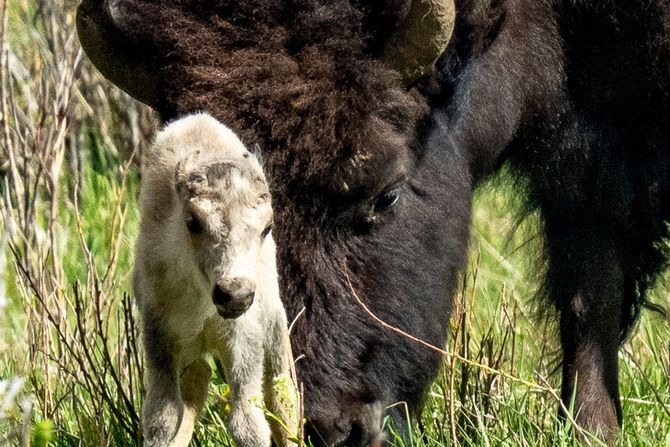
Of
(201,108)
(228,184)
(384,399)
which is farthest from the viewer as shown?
(384,399)

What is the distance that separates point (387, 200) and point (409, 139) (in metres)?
0.24

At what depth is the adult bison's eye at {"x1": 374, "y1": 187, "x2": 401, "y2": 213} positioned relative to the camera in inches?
172

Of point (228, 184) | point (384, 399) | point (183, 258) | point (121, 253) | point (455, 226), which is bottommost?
point (121, 253)

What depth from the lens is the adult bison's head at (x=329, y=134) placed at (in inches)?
158

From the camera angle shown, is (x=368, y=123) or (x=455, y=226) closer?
(x=368, y=123)

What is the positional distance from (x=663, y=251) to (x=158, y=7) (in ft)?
8.37

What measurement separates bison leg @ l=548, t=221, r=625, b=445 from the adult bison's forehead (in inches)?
55.1

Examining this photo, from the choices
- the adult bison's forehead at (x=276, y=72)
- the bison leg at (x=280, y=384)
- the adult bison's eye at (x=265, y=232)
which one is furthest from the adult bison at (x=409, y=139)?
the adult bison's eye at (x=265, y=232)

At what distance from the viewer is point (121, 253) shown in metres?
7.48

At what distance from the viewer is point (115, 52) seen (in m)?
4.23

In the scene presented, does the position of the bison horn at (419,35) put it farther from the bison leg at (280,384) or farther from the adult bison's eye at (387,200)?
the bison leg at (280,384)

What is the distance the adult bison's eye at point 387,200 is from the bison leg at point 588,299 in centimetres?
120

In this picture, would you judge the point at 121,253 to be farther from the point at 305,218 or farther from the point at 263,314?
the point at 263,314

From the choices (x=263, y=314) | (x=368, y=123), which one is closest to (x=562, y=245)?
(x=368, y=123)
